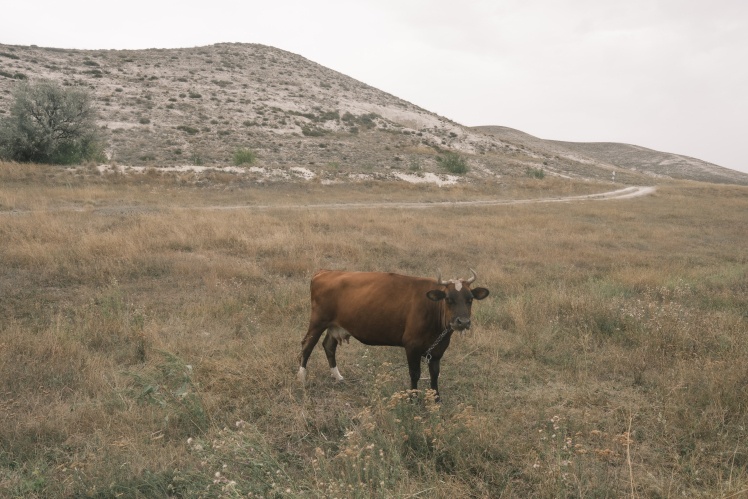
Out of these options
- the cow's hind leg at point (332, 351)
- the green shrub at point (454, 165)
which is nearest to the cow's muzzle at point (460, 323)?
the cow's hind leg at point (332, 351)

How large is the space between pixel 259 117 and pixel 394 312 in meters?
49.7

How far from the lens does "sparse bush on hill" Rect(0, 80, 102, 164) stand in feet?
Answer: 90.7

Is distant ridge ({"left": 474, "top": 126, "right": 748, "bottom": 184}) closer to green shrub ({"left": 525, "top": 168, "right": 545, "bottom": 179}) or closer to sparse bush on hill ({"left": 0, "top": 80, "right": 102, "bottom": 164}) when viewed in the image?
green shrub ({"left": 525, "top": 168, "right": 545, "bottom": 179})

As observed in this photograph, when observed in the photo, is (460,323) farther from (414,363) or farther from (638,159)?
(638,159)

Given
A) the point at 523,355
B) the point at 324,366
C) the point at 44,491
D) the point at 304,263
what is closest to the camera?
the point at 44,491

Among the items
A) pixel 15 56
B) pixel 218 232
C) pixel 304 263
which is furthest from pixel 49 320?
pixel 15 56

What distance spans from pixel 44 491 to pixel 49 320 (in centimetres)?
446

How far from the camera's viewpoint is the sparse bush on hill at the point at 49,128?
27641 millimetres

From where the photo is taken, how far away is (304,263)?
1124cm

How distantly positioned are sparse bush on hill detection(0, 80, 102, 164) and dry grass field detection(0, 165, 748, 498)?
18126 millimetres

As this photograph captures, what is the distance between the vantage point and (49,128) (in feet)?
94.7

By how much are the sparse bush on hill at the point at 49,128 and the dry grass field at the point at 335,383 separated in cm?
1813

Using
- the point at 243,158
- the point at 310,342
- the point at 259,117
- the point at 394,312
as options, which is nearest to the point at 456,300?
the point at 394,312

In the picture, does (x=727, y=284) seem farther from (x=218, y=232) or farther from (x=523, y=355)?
(x=218, y=232)
